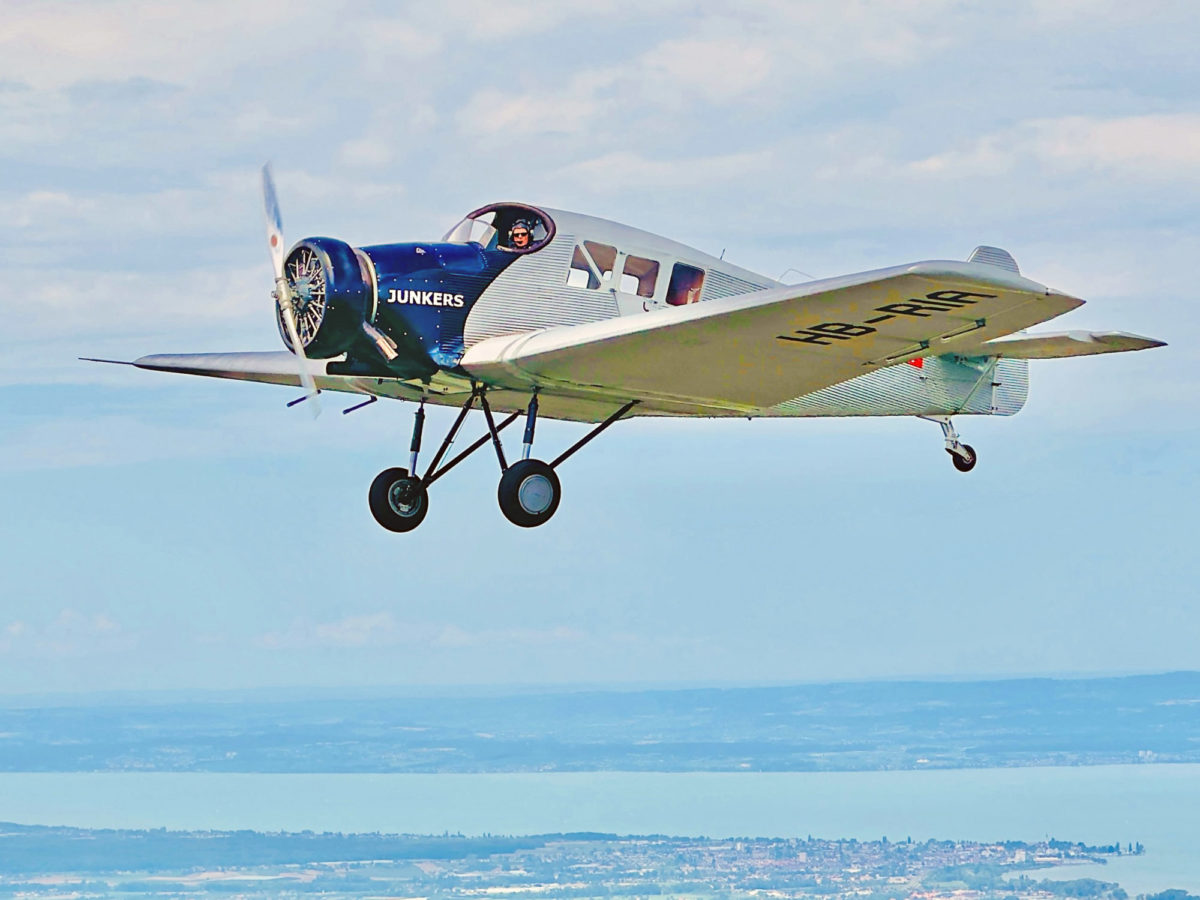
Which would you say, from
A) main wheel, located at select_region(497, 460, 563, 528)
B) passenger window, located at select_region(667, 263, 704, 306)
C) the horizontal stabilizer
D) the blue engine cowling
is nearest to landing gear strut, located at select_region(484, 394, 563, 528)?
main wheel, located at select_region(497, 460, 563, 528)

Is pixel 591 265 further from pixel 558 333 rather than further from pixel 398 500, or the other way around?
pixel 398 500

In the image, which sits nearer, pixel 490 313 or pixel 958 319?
pixel 958 319

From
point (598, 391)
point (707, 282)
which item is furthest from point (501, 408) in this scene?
point (707, 282)

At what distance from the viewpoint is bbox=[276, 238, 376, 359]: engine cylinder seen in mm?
21906

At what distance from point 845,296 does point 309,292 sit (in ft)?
21.5

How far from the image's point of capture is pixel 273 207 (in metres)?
23.4

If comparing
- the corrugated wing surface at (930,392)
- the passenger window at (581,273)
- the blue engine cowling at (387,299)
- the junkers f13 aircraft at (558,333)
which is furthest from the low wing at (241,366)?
the corrugated wing surface at (930,392)

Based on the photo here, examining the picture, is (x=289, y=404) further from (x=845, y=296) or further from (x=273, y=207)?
(x=845, y=296)

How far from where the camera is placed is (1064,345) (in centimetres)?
2469

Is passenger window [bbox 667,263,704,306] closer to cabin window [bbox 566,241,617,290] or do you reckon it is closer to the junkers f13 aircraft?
the junkers f13 aircraft

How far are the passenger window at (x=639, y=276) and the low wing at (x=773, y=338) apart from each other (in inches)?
44.3

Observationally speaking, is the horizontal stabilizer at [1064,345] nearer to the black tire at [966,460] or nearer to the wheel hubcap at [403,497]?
the black tire at [966,460]

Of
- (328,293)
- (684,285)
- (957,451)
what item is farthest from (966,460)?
(328,293)

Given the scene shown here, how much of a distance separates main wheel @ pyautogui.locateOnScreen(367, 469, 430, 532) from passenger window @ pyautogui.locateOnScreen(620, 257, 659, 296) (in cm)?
390
